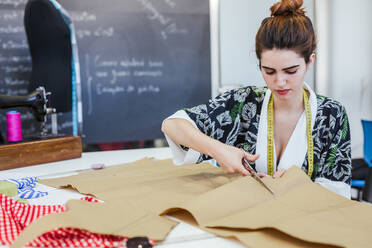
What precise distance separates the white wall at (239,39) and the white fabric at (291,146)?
185 centimetres

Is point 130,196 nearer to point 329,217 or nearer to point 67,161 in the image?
point 329,217

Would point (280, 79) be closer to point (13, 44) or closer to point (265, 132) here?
point (265, 132)

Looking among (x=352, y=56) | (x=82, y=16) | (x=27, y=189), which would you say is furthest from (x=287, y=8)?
(x=352, y=56)

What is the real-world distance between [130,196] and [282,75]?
0.75 metres

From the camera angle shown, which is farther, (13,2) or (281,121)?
(13,2)

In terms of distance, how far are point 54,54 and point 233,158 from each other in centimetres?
163

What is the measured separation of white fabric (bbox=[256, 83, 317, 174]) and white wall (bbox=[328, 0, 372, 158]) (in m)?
2.32

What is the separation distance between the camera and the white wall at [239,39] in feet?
11.1

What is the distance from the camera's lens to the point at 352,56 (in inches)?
144

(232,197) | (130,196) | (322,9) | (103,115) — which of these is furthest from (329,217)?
(322,9)

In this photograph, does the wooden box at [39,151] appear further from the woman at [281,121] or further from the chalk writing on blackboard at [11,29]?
the chalk writing on blackboard at [11,29]

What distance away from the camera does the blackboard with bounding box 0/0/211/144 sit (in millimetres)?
2805

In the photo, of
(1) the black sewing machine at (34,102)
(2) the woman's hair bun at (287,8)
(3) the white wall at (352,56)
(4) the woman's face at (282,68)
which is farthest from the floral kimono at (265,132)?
(3) the white wall at (352,56)

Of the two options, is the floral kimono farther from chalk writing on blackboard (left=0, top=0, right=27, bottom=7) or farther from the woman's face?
chalk writing on blackboard (left=0, top=0, right=27, bottom=7)
